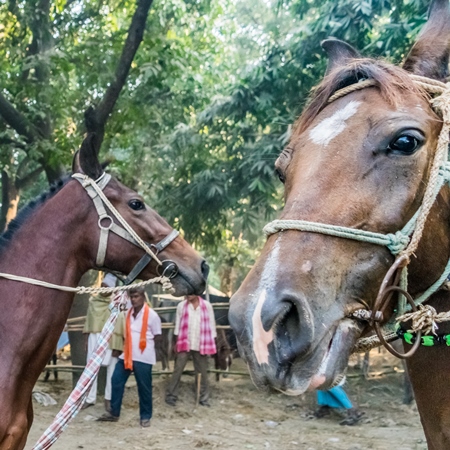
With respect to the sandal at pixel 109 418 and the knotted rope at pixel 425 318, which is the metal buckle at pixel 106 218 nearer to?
the knotted rope at pixel 425 318

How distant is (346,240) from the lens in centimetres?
150

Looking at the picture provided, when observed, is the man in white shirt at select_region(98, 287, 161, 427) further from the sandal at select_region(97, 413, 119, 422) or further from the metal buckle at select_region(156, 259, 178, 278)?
the metal buckle at select_region(156, 259, 178, 278)

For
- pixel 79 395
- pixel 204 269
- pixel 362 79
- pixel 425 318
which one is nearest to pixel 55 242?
pixel 79 395

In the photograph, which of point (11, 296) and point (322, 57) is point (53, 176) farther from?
point (11, 296)

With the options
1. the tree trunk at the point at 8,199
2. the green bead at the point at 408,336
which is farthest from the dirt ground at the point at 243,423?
the tree trunk at the point at 8,199

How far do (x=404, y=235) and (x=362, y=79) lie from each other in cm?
64

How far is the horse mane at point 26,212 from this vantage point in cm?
330

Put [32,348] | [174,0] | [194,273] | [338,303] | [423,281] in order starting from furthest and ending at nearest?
[174,0] → [194,273] → [32,348] → [423,281] → [338,303]

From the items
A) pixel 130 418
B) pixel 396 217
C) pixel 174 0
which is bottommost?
pixel 130 418

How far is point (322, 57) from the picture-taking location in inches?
344

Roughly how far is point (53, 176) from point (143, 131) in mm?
3122

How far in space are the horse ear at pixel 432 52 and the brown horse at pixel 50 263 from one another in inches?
90.5

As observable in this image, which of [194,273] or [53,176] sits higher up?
[53,176]

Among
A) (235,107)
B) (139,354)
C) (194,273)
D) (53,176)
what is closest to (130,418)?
(139,354)
